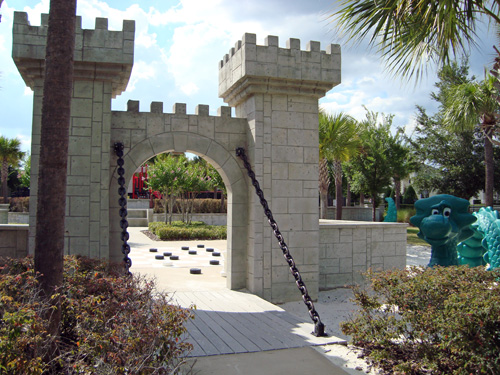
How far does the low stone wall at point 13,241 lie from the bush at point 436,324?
5.73m

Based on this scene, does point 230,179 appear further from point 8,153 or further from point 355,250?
point 8,153

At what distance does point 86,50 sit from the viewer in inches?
294

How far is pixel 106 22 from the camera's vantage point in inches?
298

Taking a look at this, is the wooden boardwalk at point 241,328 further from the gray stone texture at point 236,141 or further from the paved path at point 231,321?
the gray stone texture at point 236,141

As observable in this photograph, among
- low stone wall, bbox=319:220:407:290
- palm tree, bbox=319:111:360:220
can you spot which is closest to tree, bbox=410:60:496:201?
palm tree, bbox=319:111:360:220

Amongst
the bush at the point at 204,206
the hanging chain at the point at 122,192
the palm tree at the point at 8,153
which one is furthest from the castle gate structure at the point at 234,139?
the palm tree at the point at 8,153

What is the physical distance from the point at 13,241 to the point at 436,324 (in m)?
6.90

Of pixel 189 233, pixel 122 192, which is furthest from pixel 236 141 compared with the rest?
pixel 189 233

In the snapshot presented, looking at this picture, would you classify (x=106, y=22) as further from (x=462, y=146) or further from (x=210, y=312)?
(x=462, y=146)

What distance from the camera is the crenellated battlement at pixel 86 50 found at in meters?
7.25

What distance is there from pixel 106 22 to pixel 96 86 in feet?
3.70

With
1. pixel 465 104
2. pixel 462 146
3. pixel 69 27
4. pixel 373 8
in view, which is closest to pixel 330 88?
pixel 373 8

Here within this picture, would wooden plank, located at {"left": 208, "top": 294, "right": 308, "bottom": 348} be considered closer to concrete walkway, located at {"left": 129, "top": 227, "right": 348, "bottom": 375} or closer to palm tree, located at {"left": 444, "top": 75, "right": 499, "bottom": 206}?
concrete walkway, located at {"left": 129, "top": 227, "right": 348, "bottom": 375}

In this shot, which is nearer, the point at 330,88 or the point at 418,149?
the point at 330,88
